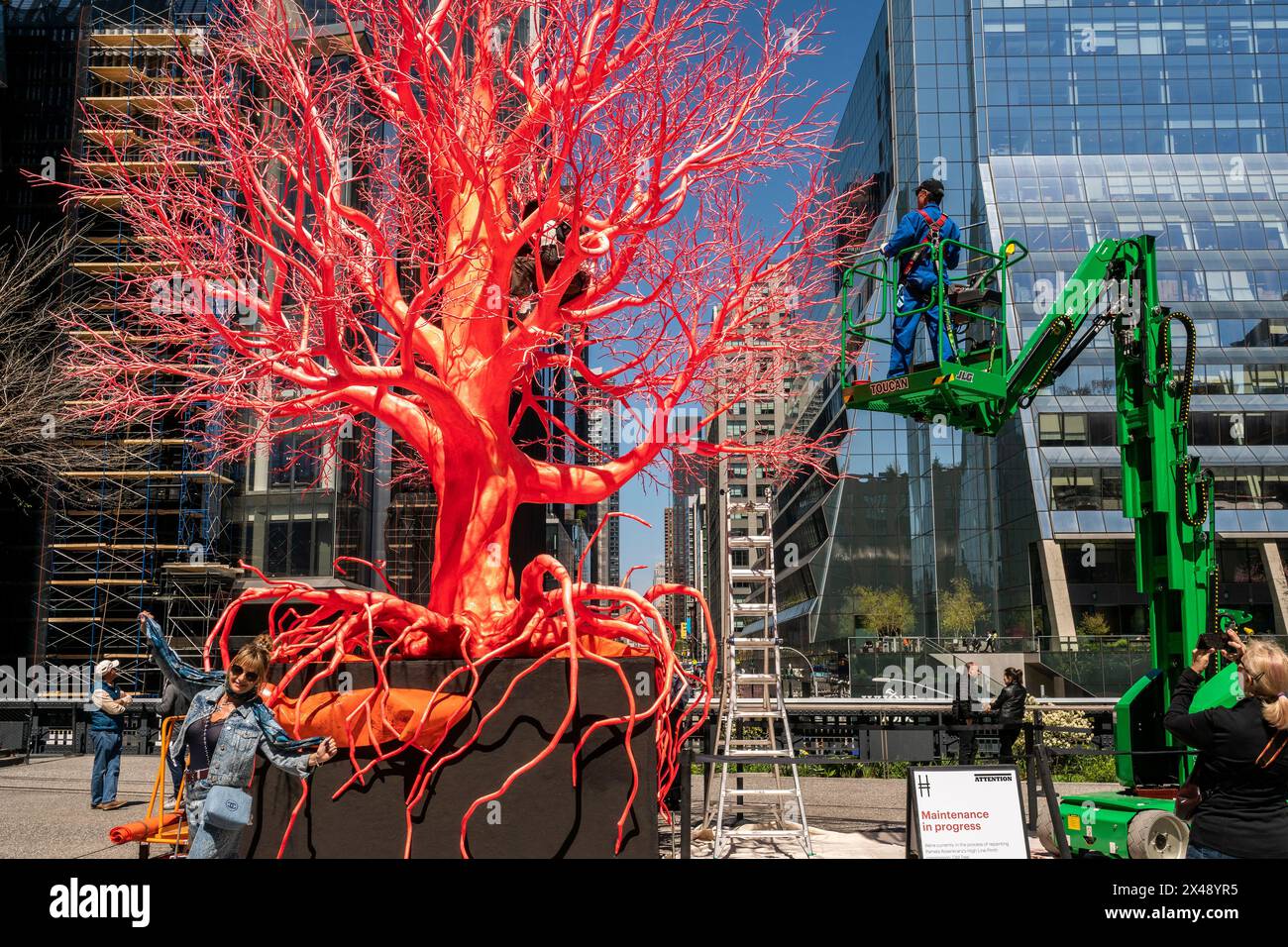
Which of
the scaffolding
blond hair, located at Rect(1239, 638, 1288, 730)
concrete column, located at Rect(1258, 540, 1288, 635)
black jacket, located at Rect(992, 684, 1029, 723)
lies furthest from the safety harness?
concrete column, located at Rect(1258, 540, 1288, 635)

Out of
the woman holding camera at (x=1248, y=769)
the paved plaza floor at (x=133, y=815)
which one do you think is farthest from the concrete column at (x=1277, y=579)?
the woman holding camera at (x=1248, y=769)

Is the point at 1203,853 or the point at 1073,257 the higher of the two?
the point at 1073,257

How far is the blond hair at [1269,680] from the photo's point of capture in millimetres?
4473

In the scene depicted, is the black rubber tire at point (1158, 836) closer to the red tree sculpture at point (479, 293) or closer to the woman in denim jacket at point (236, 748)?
the red tree sculpture at point (479, 293)

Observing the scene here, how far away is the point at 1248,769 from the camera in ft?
14.6

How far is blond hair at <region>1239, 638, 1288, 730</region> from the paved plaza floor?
4680mm

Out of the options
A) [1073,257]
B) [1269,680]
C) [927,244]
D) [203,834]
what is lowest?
[203,834]

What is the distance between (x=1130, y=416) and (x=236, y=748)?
→ 7820 mm

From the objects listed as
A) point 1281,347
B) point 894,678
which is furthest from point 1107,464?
point 894,678

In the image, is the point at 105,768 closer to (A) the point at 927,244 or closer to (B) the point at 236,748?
(B) the point at 236,748

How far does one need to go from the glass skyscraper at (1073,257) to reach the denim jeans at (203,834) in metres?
44.9

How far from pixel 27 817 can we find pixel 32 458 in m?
7.08

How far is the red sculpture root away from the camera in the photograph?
604cm

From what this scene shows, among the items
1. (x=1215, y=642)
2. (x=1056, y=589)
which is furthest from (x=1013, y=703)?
(x=1056, y=589)
